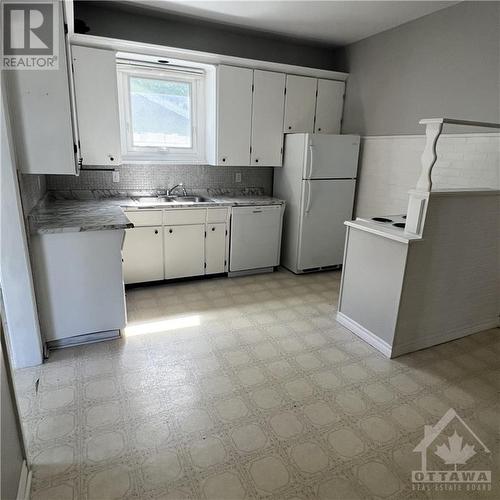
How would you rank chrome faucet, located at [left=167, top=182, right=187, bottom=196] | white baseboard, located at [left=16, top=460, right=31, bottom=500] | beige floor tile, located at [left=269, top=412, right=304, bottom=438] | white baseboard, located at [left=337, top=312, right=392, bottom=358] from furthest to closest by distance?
chrome faucet, located at [left=167, top=182, right=187, bottom=196]
white baseboard, located at [left=337, top=312, right=392, bottom=358]
beige floor tile, located at [left=269, top=412, right=304, bottom=438]
white baseboard, located at [left=16, top=460, right=31, bottom=500]

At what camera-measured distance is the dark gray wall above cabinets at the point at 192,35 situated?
3305 mm

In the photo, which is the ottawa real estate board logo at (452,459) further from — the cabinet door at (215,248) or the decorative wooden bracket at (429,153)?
the cabinet door at (215,248)

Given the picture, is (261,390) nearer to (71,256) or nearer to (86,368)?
(86,368)

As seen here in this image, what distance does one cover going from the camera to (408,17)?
330cm

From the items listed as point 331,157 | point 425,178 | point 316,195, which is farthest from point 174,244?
point 425,178

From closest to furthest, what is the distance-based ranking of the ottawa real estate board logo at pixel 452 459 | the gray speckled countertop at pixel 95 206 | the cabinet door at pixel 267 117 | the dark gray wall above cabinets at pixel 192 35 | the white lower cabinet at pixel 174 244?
the ottawa real estate board logo at pixel 452 459 → the gray speckled countertop at pixel 95 206 → the dark gray wall above cabinets at pixel 192 35 → the white lower cabinet at pixel 174 244 → the cabinet door at pixel 267 117

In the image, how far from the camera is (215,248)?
3791 millimetres

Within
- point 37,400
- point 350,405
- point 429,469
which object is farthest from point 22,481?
point 429,469

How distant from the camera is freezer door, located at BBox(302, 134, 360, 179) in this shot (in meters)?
3.71

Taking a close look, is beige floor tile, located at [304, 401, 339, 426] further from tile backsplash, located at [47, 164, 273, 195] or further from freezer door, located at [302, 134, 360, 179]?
tile backsplash, located at [47, 164, 273, 195]

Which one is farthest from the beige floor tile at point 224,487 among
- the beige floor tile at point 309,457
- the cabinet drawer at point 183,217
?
the cabinet drawer at point 183,217

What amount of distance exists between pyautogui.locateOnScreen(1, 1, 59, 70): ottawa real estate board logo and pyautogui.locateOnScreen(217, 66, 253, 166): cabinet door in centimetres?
181

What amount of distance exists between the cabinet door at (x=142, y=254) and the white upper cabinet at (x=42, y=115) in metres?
1.28

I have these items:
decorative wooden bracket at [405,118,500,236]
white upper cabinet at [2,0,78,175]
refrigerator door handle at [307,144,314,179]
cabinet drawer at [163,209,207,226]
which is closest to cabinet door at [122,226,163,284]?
cabinet drawer at [163,209,207,226]
